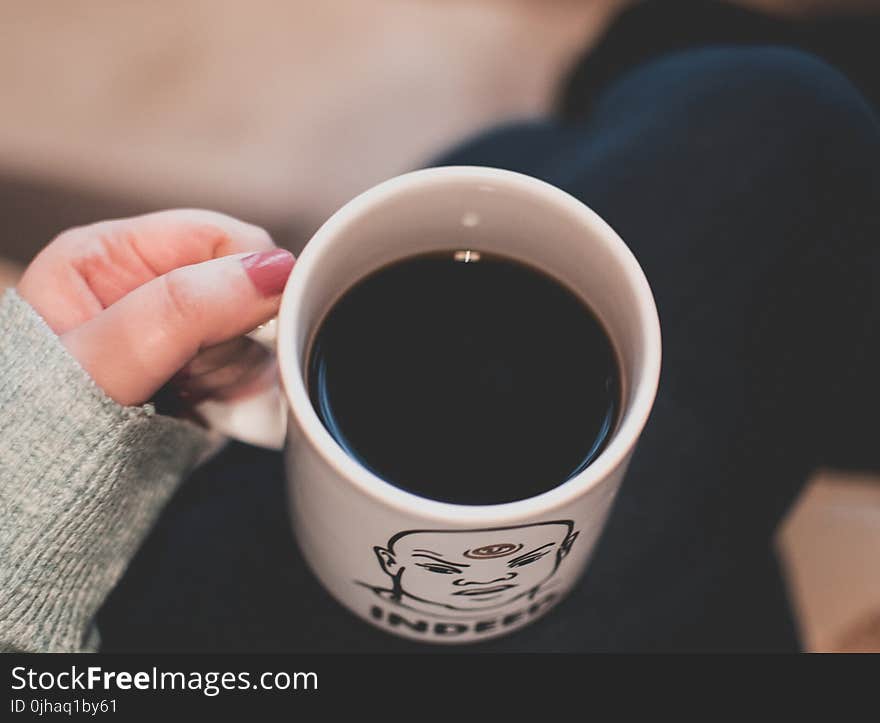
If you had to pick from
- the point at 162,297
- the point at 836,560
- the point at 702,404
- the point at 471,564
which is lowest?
the point at 836,560

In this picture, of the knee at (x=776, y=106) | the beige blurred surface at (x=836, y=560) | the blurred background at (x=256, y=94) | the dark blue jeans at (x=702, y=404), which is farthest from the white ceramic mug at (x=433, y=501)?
the blurred background at (x=256, y=94)

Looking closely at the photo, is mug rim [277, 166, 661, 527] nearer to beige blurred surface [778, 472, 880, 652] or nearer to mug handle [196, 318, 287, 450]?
mug handle [196, 318, 287, 450]

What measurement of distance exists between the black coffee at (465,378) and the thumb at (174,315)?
75 millimetres

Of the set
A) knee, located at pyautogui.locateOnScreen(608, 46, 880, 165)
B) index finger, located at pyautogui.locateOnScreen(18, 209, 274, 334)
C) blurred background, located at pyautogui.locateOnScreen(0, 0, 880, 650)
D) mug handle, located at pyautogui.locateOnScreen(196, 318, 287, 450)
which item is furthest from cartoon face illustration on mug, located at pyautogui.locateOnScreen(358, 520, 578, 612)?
blurred background, located at pyautogui.locateOnScreen(0, 0, 880, 650)

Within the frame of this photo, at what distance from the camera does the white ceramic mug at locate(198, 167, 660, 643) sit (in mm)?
438

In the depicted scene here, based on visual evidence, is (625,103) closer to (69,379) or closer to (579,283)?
(579,283)

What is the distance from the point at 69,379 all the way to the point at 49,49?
115cm

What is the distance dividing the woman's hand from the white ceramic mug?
36 mm

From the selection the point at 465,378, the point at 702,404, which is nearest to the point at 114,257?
the point at 465,378

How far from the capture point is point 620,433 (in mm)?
448

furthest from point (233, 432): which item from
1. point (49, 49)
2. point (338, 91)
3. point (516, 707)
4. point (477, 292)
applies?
point (49, 49)

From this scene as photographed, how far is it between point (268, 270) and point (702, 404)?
1.39 ft

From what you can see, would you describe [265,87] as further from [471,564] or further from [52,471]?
[471,564]

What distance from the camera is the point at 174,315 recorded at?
1.62 feet
